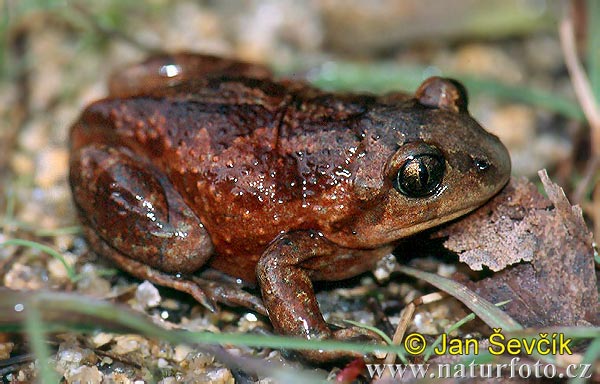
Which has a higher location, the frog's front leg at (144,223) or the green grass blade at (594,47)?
the green grass blade at (594,47)

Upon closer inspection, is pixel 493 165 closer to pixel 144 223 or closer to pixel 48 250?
pixel 144 223

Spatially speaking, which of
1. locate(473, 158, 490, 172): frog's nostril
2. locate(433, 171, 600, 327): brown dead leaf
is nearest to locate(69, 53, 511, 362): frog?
locate(473, 158, 490, 172): frog's nostril

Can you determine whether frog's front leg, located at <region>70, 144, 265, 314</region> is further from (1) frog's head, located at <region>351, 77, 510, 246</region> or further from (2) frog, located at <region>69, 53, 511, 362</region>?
(1) frog's head, located at <region>351, 77, 510, 246</region>

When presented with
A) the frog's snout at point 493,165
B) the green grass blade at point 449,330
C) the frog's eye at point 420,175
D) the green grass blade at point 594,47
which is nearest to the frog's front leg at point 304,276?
the green grass blade at point 449,330

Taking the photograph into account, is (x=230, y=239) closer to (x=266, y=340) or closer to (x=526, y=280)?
(x=266, y=340)

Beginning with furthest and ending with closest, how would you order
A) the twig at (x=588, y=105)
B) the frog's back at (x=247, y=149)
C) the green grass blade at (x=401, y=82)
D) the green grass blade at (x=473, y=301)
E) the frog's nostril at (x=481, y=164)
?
the green grass blade at (x=401, y=82) → the twig at (x=588, y=105) → the frog's back at (x=247, y=149) → the frog's nostril at (x=481, y=164) → the green grass blade at (x=473, y=301)

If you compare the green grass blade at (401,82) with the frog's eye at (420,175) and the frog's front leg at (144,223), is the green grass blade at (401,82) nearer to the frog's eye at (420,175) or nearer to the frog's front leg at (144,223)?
the frog's eye at (420,175)

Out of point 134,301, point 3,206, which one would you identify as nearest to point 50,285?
point 134,301
